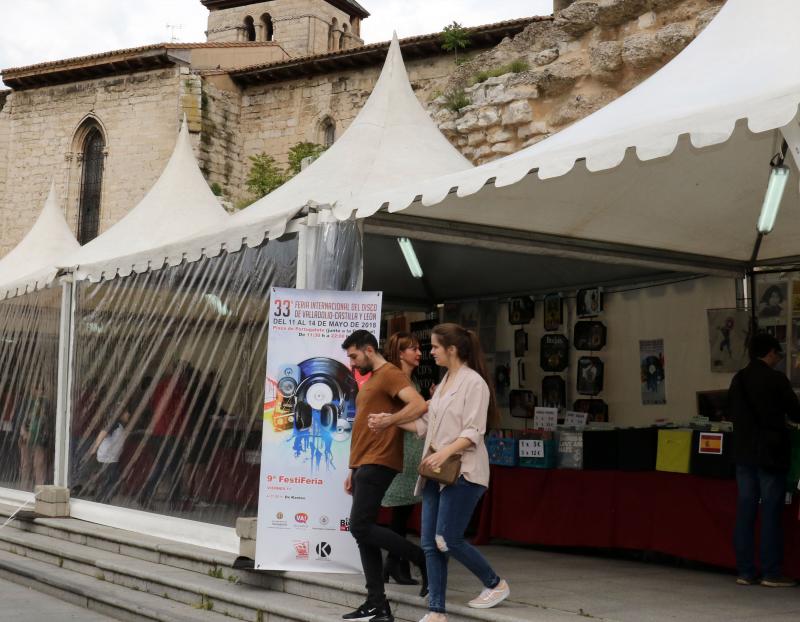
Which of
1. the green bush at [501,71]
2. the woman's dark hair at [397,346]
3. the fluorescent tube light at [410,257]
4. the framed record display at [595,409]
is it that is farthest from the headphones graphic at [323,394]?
the green bush at [501,71]

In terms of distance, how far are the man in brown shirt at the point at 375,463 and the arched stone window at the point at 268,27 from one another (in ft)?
146

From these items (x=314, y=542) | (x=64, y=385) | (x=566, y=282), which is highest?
(x=566, y=282)

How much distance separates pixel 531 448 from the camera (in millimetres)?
7758

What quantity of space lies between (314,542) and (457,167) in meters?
3.16

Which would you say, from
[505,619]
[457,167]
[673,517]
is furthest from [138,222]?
[505,619]

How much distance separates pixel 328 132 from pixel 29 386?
19.7m

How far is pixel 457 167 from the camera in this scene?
7613 millimetres

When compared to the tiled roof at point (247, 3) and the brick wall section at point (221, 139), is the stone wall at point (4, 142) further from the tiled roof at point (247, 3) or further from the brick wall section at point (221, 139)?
the tiled roof at point (247, 3)

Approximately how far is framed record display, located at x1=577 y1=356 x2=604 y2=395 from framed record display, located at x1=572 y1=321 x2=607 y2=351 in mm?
111

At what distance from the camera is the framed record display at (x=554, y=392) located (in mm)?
9211

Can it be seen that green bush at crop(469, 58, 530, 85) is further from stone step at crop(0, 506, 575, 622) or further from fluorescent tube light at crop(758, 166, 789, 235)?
stone step at crop(0, 506, 575, 622)

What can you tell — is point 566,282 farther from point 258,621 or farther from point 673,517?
point 258,621

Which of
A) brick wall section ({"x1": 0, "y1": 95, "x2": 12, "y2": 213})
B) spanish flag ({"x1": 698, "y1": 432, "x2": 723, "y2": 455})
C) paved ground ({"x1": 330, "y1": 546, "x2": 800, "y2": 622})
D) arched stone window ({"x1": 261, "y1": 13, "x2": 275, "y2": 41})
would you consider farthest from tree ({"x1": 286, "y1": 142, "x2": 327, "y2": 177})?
arched stone window ({"x1": 261, "y1": 13, "x2": 275, "y2": 41})

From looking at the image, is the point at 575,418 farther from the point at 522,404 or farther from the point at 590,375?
the point at 522,404
